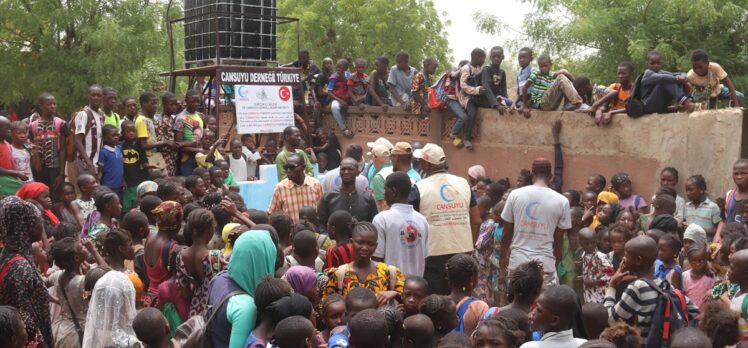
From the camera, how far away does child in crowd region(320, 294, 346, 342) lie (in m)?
Answer: 5.77

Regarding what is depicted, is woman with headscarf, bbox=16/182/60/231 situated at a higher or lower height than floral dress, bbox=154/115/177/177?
lower

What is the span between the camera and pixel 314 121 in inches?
643

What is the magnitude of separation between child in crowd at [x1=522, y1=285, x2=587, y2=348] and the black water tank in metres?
11.3

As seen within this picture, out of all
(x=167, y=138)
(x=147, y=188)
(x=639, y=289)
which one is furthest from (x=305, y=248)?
(x=167, y=138)


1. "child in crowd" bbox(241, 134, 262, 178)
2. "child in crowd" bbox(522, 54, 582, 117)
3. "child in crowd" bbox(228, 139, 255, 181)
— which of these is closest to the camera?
"child in crowd" bbox(522, 54, 582, 117)

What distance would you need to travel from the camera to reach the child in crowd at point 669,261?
7.16 m

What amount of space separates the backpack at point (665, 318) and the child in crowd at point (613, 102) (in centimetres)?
684

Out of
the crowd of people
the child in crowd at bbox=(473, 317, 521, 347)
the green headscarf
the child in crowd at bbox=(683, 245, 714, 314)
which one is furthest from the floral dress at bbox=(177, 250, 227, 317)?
the child in crowd at bbox=(683, 245, 714, 314)

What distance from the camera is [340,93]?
16.0 metres

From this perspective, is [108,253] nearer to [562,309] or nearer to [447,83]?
[562,309]

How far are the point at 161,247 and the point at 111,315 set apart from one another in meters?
1.07

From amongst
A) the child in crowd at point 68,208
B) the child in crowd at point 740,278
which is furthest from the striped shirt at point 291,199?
the child in crowd at point 740,278

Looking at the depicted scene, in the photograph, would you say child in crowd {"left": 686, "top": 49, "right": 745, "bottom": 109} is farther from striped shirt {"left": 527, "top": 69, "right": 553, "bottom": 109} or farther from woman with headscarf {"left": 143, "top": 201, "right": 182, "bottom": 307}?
woman with headscarf {"left": 143, "top": 201, "right": 182, "bottom": 307}

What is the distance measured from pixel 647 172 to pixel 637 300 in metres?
6.72
